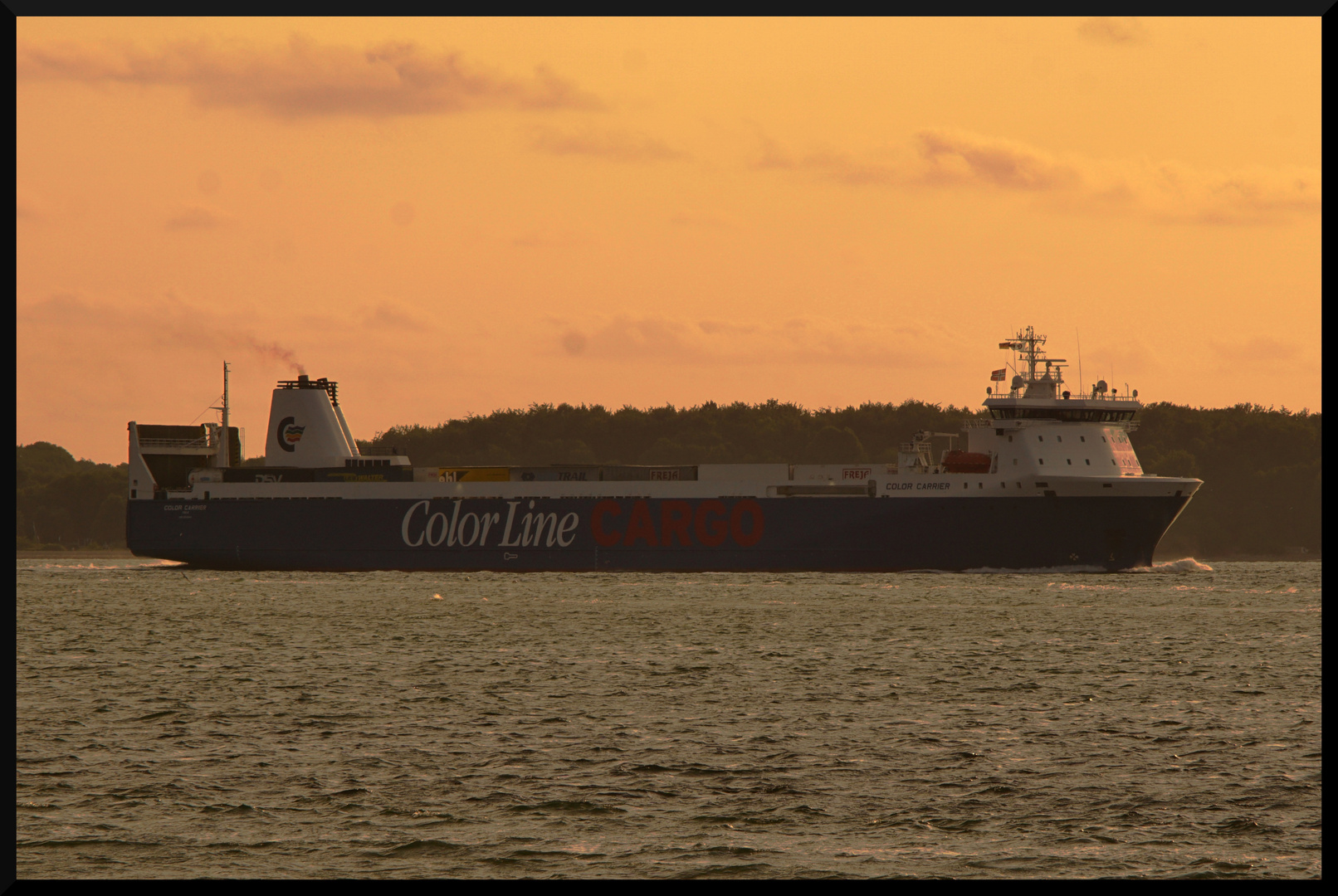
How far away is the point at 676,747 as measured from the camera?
20953mm

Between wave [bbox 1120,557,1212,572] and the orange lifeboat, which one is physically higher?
the orange lifeboat

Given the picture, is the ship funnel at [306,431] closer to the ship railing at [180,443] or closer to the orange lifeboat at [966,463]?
the ship railing at [180,443]

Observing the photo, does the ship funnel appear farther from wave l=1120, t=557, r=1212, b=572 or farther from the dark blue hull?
wave l=1120, t=557, r=1212, b=572

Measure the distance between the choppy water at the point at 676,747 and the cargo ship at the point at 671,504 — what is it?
17.9 metres

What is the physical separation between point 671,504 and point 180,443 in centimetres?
3087

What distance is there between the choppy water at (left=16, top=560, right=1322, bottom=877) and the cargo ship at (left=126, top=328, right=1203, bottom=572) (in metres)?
17.9

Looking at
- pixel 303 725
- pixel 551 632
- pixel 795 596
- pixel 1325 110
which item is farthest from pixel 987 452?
pixel 1325 110

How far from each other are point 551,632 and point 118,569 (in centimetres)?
6406

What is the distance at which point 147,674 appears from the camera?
3105 centimetres

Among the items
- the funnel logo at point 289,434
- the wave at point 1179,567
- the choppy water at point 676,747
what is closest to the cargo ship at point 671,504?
the funnel logo at point 289,434

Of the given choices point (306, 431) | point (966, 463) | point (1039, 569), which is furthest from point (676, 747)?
point (306, 431)

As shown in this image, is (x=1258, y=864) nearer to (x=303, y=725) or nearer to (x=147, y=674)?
(x=303, y=725)

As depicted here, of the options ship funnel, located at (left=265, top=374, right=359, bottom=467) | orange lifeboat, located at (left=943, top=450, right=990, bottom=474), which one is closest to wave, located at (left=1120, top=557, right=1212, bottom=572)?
orange lifeboat, located at (left=943, top=450, right=990, bottom=474)

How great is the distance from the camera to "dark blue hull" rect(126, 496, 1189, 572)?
205 ft
